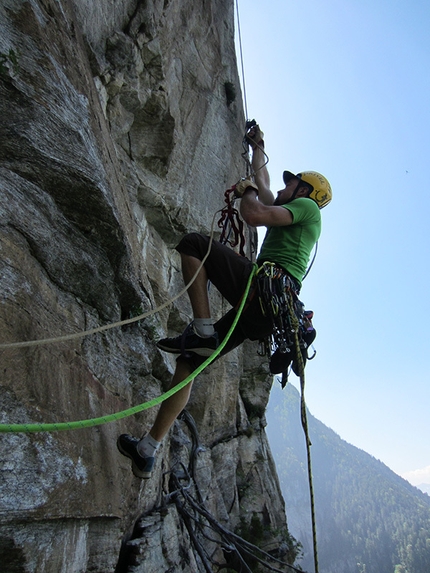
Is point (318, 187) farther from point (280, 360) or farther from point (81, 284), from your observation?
point (81, 284)

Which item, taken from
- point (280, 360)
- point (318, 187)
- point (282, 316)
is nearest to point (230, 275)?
point (282, 316)

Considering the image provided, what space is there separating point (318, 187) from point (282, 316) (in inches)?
55.8

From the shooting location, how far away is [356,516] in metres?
138

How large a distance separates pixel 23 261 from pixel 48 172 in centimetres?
80

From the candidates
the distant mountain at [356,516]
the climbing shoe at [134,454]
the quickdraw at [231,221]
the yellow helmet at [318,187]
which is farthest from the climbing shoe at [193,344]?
the distant mountain at [356,516]

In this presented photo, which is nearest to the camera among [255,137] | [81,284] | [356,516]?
[81,284]

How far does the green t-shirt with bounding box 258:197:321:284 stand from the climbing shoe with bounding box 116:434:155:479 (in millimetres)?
1894

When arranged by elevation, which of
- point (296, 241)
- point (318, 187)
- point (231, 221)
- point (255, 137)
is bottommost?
point (296, 241)

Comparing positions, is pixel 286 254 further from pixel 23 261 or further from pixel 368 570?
pixel 368 570

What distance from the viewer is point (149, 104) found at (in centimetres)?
706

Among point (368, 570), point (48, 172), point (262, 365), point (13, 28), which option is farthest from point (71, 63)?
point (368, 570)

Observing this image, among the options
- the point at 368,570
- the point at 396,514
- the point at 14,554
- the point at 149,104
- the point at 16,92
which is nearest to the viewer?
the point at 14,554

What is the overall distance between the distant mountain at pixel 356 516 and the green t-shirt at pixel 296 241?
7761 centimetres

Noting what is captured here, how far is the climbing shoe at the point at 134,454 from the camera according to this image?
3312mm
